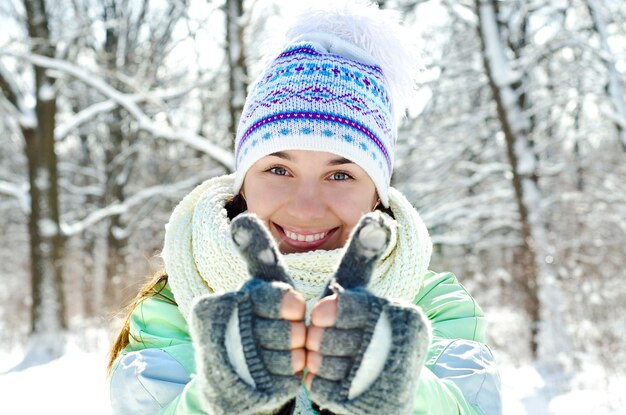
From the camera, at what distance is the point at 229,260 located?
1.59 meters

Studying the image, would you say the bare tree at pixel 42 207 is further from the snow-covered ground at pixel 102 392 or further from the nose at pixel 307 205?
the nose at pixel 307 205

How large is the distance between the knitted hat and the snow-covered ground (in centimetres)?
354

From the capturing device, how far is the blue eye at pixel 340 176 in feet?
5.48

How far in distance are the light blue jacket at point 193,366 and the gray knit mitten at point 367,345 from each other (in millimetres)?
212

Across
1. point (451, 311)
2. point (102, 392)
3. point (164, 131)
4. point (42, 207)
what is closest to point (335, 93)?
point (451, 311)

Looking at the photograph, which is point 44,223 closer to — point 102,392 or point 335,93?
point 102,392

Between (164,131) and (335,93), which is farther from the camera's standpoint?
(164,131)

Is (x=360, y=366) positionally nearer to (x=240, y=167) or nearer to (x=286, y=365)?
(x=286, y=365)

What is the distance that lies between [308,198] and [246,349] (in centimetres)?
64

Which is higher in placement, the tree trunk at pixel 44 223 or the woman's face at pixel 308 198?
the woman's face at pixel 308 198

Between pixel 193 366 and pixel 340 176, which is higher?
pixel 340 176

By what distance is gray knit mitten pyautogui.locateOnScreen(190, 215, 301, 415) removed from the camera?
0.98 m

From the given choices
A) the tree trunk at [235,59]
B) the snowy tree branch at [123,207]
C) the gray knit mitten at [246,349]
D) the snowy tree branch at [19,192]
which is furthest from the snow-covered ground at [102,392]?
the gray knit mitten at [246,349]

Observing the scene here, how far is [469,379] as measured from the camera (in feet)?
4.85
